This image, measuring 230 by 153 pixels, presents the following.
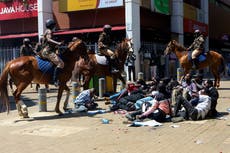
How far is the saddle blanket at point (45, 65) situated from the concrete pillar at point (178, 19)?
22.9 m

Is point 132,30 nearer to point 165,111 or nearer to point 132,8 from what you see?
point 132,8

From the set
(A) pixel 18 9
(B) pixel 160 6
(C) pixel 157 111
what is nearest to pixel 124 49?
(C) pixel 157 111

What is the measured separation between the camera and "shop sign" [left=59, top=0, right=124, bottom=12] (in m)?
27.9

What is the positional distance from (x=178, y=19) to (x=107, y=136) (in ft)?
85.4

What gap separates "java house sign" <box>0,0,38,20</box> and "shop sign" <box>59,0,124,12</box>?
2.52 meters

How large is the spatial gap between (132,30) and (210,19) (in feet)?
68.3

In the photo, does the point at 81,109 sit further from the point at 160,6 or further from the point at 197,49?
the point at 160,6

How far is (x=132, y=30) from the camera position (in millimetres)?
27031

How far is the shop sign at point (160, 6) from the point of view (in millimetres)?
29703

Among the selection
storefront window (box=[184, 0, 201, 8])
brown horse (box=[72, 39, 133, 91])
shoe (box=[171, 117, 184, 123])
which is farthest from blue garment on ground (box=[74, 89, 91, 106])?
storefront window (box=[184, 0, 201, 8])

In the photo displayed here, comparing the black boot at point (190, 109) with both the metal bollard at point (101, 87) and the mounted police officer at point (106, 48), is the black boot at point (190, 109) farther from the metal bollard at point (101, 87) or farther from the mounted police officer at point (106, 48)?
the metal bollard at point (101, 87)

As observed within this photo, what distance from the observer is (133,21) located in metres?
27.1

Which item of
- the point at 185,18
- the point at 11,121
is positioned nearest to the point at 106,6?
the point at 185,18

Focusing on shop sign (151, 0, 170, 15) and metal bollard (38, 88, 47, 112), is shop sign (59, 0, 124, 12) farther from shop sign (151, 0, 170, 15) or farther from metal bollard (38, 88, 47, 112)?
metal bollard (38, 88, 47, 112)
